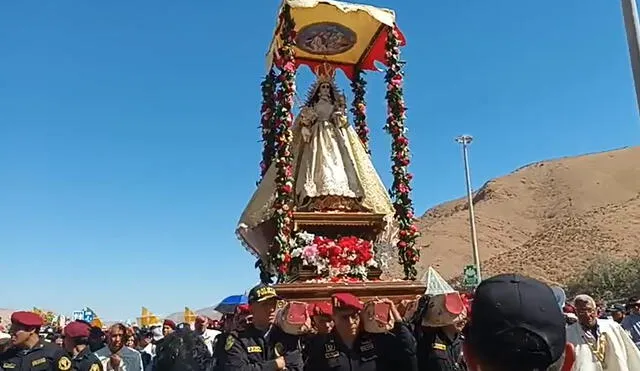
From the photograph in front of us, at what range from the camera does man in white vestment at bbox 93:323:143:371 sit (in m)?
7.05

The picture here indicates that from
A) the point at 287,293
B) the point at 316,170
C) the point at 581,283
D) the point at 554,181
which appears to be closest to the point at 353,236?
the point at 316,170

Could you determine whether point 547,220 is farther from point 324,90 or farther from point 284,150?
point 284,150

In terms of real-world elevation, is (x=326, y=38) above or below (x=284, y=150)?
above

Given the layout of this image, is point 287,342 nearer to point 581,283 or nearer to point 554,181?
point 581,283

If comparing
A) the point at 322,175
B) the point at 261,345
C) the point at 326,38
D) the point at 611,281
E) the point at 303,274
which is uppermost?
the point at 326,38

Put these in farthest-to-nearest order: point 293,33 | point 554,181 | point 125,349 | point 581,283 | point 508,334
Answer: point 554,181 < point 581,283 < point 293,33 < point 125,349 < point 508,334

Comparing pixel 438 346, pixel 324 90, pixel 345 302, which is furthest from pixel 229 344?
pixel 324 90

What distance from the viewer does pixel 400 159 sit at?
1363 centimetres

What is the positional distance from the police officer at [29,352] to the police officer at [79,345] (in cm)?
34

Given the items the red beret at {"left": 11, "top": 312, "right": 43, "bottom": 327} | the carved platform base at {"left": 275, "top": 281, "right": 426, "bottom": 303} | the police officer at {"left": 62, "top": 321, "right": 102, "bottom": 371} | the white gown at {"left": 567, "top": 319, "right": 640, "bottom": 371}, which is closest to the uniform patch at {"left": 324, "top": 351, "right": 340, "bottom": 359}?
the white gown at {"left": 567, "top": 319, "right": 640, "bottom": 371}

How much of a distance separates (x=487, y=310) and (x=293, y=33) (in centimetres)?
1245

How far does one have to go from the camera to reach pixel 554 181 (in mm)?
96375

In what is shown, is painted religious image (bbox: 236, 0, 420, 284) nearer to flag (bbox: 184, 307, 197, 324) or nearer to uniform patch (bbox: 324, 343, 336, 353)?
flag (bbox: 184, 307, 197, 324)

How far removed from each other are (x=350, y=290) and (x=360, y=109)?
18.1 feet
